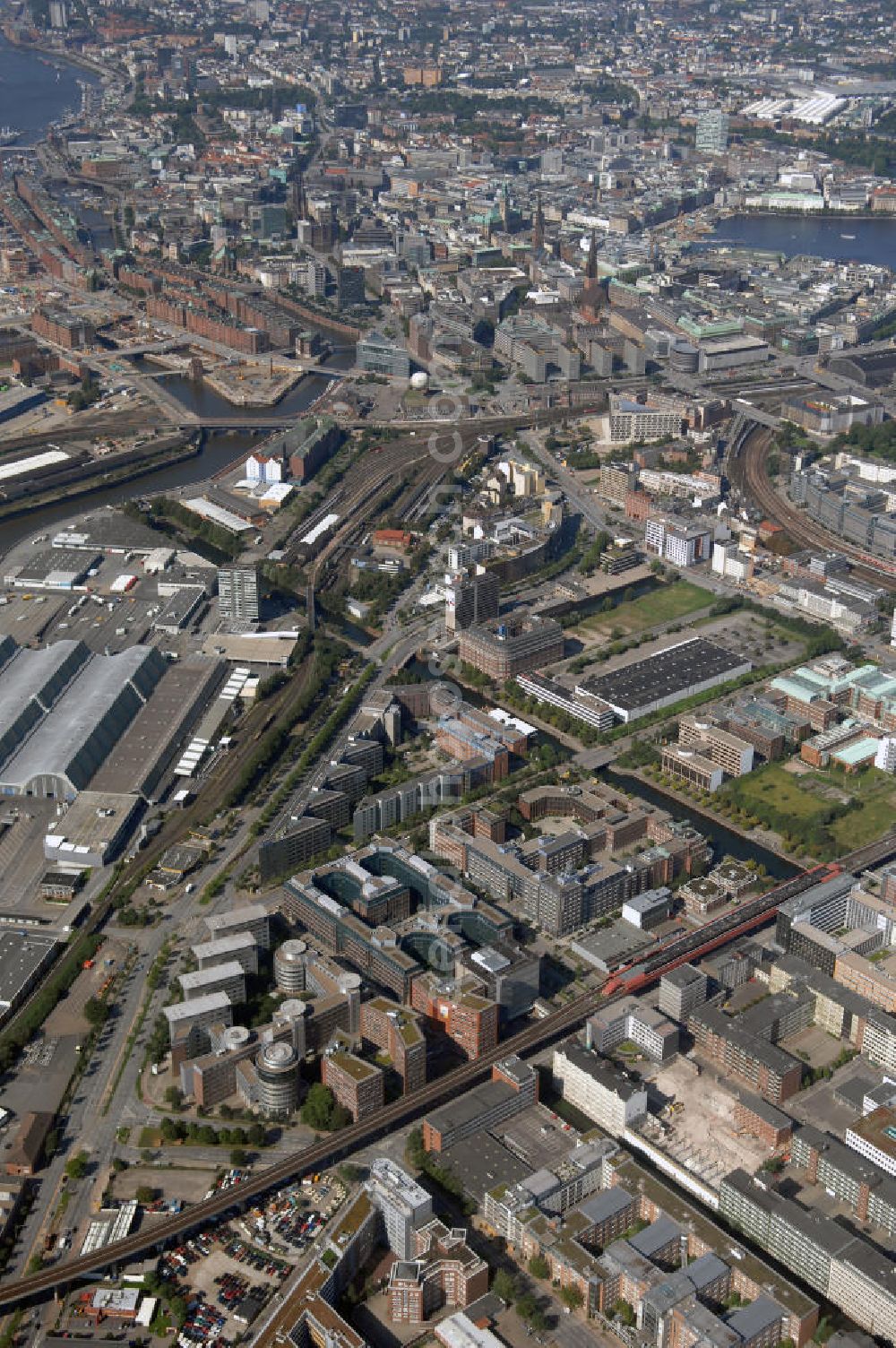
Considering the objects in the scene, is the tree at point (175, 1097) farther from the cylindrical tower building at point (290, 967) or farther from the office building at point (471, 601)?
the office building at point (471, 601)

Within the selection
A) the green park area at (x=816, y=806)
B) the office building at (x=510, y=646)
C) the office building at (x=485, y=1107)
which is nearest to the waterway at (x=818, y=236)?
the office building at (x=510, y=646)

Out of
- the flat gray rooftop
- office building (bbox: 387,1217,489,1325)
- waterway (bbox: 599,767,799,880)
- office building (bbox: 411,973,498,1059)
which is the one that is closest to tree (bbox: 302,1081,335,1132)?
office building (bbox: 411,973,498,1059)

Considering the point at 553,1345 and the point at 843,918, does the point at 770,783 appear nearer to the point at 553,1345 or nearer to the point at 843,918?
the point at 843,918

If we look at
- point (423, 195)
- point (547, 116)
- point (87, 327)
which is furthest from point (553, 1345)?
point (547, 116)

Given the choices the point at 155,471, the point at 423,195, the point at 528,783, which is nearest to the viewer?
the point at 528,783

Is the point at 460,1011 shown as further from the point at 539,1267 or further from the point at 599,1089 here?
the point at 539,1267

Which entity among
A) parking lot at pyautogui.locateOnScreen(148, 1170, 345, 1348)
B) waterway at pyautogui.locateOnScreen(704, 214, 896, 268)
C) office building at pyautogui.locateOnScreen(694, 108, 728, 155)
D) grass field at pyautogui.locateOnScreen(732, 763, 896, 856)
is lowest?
parking lot at pyautogui.locateOnScreen(148, 1170, 345, 1348)

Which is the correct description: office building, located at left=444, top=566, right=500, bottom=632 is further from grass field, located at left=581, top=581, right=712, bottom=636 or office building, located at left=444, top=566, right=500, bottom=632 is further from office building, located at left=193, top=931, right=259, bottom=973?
office building, located at left=193, top=931, right=259, bottom=973

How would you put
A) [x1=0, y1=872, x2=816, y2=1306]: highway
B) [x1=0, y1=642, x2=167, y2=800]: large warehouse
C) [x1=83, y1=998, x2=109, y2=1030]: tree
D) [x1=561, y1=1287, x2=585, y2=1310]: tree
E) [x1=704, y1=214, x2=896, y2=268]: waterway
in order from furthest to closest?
[x1=704, y1=214, x2=896, y2=268]: waterway, [x1=0, y1=642, x2=167, y2=800]: large warehouse, [x1=83, y1=998, x2=109, y2=1030]: tree, [x1=0, y1=872, x2=816, y2=1306]: highway, [x1=561, y1=1287, x2=585, y2=1310]: tree
